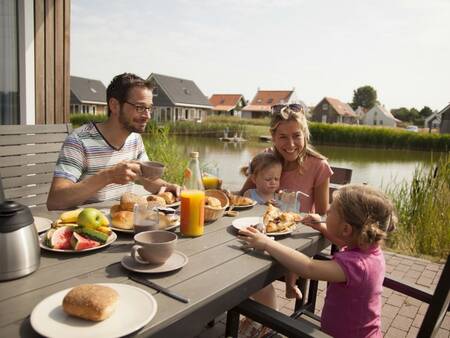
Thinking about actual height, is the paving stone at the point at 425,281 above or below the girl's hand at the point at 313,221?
below

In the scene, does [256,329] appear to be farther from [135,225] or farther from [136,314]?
[136,314]

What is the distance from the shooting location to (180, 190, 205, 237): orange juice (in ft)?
5.37

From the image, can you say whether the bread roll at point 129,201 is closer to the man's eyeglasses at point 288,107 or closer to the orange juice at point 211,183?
the orange juice at point 211,183

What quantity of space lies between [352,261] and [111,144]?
1.78 metres

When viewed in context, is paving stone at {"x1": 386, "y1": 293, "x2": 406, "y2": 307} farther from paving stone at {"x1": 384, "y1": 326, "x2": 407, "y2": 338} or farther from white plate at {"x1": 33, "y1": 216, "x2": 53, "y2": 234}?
white plate at {"x1": 33, "y1": 216, "x2": 53, "y2": 234}

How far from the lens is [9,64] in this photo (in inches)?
161

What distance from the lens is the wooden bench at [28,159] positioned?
3.07 metres

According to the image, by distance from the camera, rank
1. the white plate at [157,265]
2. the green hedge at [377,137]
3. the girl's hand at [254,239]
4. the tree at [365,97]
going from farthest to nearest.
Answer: the tree at [365,97] → the green hedge at [377,137] → the girl's hand at [254,239] → the white plate at [157,265]

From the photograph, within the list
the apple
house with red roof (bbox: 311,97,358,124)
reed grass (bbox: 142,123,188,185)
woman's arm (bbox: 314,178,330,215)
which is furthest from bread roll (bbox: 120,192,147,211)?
house with red roof (bbox: 311,97,358,124)

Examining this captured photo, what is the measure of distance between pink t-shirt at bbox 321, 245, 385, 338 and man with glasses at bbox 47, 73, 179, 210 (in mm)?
1128

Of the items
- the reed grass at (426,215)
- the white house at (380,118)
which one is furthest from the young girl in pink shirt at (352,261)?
the white house at (380,118)

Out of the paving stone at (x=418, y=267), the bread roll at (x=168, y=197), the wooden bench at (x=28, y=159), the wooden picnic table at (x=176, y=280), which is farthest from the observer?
the paving stone at (x=418, y=267)

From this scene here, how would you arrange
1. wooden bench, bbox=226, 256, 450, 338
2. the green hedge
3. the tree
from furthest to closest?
1. the tree
2. the green hedge
3. wooden bench, bbox=226, 256, 450, 338

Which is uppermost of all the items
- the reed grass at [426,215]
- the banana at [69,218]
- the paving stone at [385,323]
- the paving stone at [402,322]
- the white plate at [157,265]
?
the banana at [69,218]
